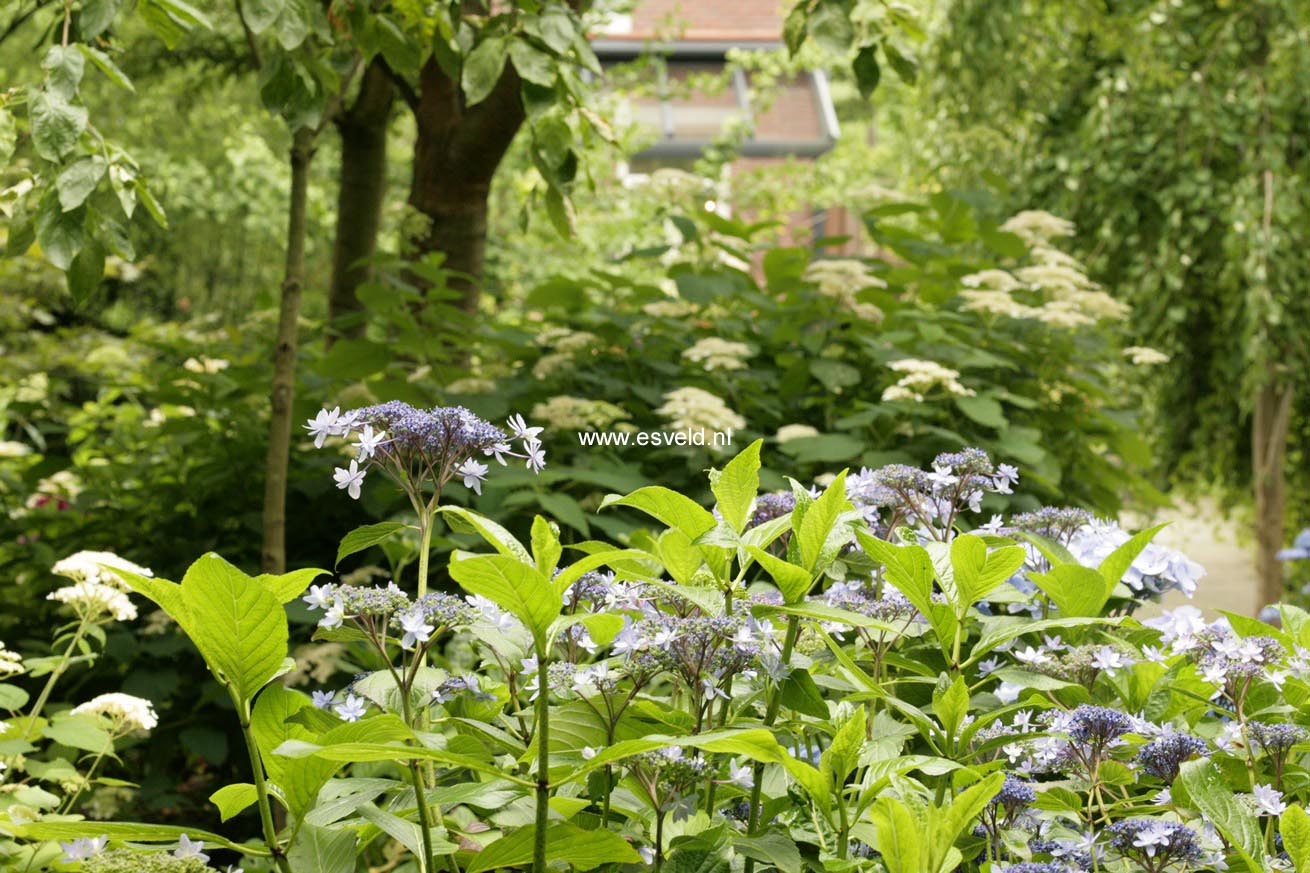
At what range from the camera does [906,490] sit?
1014 millimetres

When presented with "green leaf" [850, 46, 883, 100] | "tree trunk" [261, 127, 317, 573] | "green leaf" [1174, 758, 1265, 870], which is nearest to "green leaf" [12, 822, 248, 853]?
"green leaf" [1174, 758, 1265, 870]

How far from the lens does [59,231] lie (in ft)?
4.13

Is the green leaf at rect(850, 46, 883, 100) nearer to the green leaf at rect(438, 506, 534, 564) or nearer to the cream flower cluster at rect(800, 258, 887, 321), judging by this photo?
the cream flower cluster at rect(800, 258, 887, 321)

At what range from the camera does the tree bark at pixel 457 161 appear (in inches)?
115

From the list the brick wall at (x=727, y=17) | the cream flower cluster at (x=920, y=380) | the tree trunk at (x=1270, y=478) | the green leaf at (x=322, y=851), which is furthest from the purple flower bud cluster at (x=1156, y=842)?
the brick wall at (x=727, y=17)

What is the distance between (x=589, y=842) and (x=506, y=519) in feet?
5.78

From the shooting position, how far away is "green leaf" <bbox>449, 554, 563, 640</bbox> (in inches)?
24.0

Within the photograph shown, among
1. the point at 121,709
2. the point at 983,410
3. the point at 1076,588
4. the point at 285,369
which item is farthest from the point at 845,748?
the point at 983,410

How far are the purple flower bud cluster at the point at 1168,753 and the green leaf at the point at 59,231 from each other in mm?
1073

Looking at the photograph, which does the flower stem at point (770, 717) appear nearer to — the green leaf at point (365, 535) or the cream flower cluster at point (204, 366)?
the green leaf at point (365, 535)

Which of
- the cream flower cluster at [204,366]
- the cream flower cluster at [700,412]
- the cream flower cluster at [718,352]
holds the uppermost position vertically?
the cream flower cluster at [204,366]

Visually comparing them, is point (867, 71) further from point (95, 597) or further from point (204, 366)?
point (204, 366)

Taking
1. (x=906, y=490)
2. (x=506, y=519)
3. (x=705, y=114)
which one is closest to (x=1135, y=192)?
(x=506, y=519)

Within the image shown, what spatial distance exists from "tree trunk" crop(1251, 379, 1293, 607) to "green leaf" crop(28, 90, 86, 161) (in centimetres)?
486
